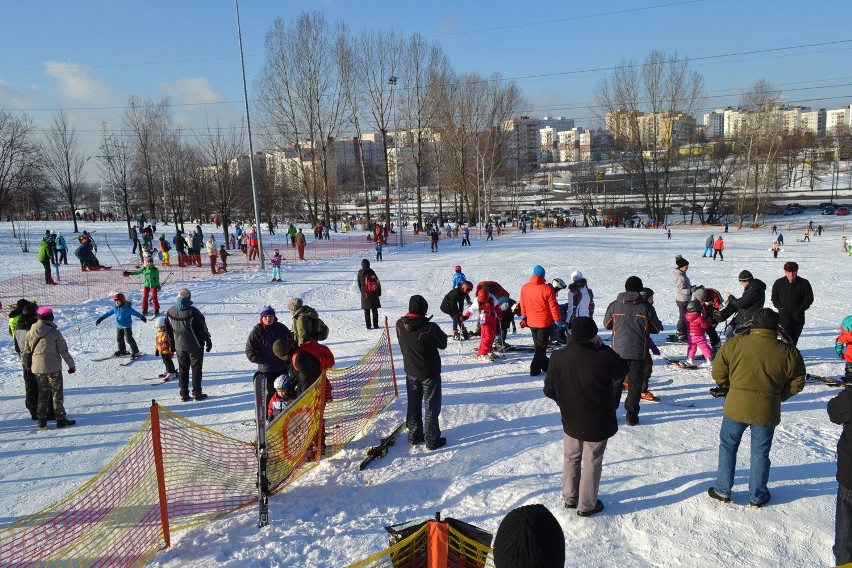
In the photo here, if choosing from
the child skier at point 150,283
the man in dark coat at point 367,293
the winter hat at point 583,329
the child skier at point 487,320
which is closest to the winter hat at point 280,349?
the winter hat at point 583,329

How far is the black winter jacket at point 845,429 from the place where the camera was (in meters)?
3.51

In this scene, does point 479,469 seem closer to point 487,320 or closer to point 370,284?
point 487,320

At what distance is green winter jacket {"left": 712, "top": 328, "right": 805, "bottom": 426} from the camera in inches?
168

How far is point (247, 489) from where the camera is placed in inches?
210

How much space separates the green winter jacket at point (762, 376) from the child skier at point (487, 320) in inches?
195

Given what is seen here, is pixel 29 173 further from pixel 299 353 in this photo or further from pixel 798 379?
pixel 798 379

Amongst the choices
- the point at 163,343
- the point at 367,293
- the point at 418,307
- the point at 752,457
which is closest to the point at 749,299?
the point at 752,457

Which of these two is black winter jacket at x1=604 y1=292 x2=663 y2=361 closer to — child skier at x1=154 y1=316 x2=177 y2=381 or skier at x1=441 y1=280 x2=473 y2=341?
skier at x1=441 y1=280 x2=473 y2=341

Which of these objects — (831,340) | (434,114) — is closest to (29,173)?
(434,114)

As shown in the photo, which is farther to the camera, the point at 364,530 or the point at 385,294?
the point at 385,294

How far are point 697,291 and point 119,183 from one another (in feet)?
157

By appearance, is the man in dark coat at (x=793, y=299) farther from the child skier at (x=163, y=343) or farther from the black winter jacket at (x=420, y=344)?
the child skier at (x=163, y=343)

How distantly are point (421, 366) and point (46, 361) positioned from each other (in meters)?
4.96

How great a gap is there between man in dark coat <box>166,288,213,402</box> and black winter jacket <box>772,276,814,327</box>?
8.60m
